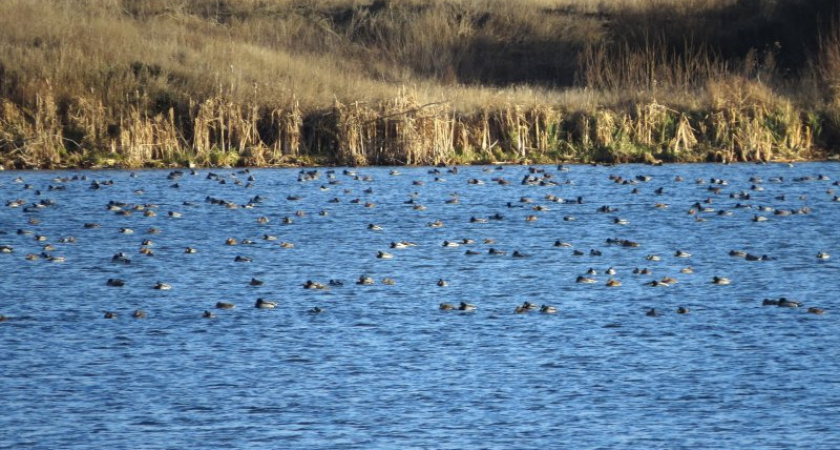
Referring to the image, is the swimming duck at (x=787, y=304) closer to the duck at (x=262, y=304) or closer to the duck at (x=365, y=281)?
the duck at (x=365, y=281)

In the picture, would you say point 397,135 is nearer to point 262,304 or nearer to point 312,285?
point 312,285

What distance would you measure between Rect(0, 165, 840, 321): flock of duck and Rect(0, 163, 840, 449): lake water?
14 centimetres

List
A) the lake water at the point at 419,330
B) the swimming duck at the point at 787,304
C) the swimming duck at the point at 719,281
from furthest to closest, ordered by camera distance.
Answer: the swimming duck at the point at 719,281 < the swimming duck at the point at 787,304 < the lake water at the point at 419,330

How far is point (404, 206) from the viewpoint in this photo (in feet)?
93.4

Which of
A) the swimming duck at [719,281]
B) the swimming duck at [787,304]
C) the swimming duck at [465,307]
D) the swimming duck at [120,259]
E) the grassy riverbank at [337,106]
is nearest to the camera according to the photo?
the swimming duck at [787,304]

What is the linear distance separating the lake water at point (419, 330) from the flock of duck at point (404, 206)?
141 mm

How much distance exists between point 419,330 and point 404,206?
12104 mm

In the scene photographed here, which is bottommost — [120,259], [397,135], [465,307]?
[465,307]

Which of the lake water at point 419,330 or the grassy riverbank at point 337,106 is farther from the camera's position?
the grassy riverbank at point 337,106

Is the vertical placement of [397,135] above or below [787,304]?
above

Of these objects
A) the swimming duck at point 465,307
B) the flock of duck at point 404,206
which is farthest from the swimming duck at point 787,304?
the swimming duck at point 465,307

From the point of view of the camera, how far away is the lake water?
1249 centimetres

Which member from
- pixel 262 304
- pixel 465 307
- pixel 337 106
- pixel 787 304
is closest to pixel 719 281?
pixel 787 304

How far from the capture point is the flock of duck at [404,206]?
19.5m
